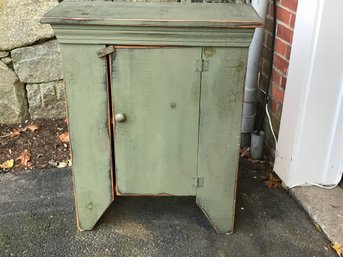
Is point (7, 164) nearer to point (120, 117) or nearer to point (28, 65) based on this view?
point (28, 65)

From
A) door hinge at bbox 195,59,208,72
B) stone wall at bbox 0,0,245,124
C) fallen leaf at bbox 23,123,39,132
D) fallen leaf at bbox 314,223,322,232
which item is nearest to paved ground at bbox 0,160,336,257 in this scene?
fallen leaf at bbox 314,223,322,232

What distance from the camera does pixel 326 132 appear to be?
2676 millimetres

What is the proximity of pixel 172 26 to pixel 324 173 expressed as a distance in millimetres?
1454

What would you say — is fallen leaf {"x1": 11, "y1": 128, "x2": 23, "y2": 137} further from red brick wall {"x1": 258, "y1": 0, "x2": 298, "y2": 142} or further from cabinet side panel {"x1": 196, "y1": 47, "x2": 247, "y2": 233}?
red brick wall {"x1": 258, "y1": 0, "x2": 298, "y2": 142}

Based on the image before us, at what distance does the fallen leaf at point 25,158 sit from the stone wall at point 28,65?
1.51 feet

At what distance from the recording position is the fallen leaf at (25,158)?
315cm

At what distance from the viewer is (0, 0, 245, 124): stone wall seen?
3.29 meters

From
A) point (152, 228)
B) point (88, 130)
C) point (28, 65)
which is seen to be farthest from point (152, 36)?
point (28, 65)

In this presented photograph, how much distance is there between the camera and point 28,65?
11.3 feet

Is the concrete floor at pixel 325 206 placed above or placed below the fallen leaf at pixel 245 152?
above

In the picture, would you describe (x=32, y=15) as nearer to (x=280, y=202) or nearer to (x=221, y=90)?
(x=221, y=90)

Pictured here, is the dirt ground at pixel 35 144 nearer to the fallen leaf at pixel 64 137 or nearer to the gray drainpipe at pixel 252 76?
the fallen leaf at pixel 64 137

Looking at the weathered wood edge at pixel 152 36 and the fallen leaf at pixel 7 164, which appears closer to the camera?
the weathered wood edge at pixel 152 36

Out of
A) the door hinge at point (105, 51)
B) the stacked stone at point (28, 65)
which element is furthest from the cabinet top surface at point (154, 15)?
the stacked stone at point (28, 65)
